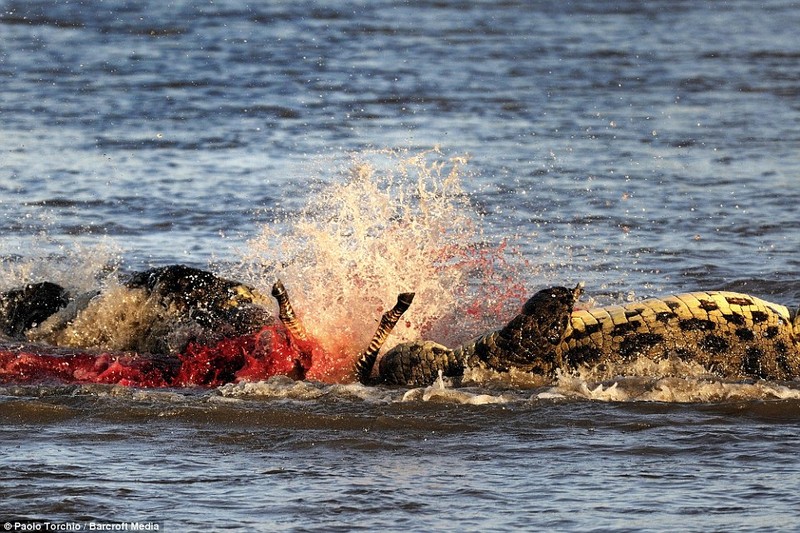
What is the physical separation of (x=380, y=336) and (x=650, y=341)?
137cm

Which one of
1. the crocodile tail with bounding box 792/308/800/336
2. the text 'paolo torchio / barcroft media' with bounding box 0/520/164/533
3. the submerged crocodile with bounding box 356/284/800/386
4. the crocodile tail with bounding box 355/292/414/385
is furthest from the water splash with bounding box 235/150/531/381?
the text 'paolo torchio / barcroft media' with bounding box 0/520/164/533

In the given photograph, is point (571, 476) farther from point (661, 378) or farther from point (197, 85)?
point (197, 85)

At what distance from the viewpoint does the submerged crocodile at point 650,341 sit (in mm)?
7637

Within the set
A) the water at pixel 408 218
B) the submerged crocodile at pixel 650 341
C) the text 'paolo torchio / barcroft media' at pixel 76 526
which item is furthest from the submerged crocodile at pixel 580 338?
the text 'paolo torchio / barcroft media' at pixel 76 526

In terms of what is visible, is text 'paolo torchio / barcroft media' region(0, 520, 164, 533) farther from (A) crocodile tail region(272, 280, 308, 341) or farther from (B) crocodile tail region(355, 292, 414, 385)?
(B) crocodile tail region(355, 292, 414, 385)

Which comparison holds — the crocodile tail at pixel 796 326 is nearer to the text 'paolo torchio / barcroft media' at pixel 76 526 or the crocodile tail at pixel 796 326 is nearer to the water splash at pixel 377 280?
the water splash at pixel 377 280

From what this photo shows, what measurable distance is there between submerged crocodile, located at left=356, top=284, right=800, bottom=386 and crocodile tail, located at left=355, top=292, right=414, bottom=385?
12 cm

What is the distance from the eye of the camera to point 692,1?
93.6ft

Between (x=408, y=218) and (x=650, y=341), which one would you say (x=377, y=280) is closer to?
(x=408, y=218)

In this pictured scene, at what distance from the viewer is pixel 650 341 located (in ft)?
25.2

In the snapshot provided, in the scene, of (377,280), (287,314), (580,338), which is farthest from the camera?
Result: (377,280)

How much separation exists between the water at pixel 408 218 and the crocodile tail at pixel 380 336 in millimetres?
299

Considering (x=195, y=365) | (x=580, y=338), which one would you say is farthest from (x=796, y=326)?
(x=195, y=365)

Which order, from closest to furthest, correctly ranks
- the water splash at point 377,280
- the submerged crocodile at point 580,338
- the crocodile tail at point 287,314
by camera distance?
the crocodile tail at point 287,314 → the submerged crocodile at point 580,338 → the water splash at point 377,280
